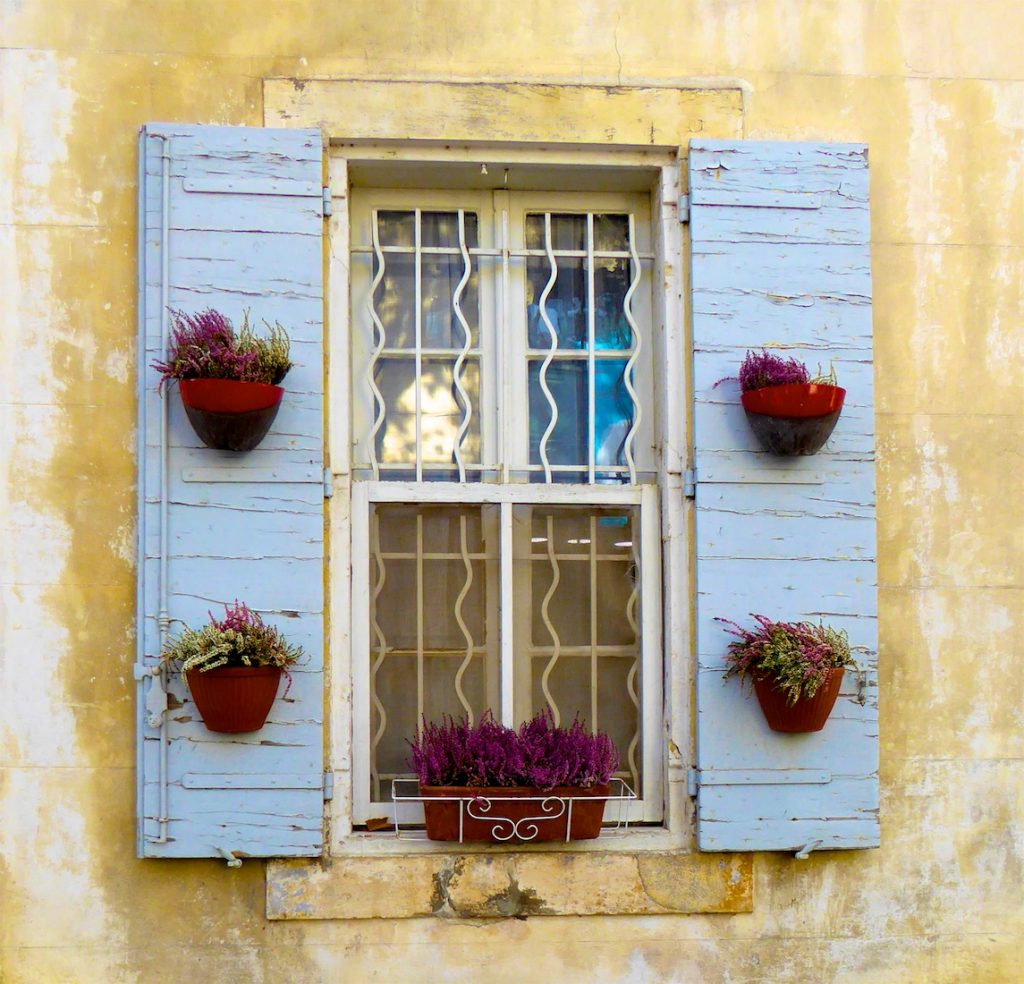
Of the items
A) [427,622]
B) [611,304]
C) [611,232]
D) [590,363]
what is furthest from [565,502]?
[611,232]

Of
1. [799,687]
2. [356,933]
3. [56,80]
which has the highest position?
[56,80]

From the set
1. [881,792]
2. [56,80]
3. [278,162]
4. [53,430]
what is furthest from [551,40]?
[881,792]

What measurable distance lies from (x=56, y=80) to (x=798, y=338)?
2.40 meters

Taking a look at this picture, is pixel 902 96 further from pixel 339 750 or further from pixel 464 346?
pixel 339 750

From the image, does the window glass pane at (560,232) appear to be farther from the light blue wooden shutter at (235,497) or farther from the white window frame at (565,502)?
the light blue wooden shutter at (235,497)

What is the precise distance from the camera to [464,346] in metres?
4.17

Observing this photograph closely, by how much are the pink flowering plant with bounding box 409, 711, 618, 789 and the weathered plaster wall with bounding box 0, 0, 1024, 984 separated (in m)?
0.46

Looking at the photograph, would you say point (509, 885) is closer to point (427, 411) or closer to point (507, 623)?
point (507, 623)


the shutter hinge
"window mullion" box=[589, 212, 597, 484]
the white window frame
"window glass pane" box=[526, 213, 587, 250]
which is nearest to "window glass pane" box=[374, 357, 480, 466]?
the white window frame

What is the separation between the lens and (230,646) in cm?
366

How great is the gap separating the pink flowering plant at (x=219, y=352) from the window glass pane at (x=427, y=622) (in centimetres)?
58

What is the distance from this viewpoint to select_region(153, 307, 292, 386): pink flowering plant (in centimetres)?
370

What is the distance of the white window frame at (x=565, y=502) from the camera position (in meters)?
3.96

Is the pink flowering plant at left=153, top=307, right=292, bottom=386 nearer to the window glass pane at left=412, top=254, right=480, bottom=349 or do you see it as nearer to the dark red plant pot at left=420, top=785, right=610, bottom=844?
the window glass pane at left=412, top=254, right=480, bottom=349
